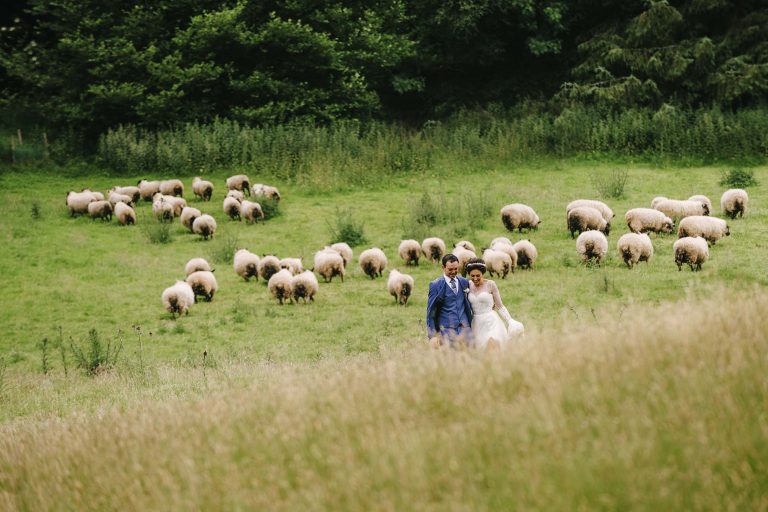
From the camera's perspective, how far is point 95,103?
109 ft

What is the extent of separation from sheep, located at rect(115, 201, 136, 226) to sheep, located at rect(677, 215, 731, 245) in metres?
15.4

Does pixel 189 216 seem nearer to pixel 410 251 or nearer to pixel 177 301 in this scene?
pixel 177 301

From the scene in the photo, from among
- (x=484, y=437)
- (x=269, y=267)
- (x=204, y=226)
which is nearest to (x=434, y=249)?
(x=269, y=267)

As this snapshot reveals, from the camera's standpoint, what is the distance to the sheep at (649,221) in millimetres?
18062

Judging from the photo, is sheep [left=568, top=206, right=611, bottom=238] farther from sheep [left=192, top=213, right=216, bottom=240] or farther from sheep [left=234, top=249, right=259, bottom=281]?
sheep [left=192, top=213, right=216, bottom=240]

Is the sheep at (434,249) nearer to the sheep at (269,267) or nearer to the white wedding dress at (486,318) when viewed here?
the sheep at (269,267)

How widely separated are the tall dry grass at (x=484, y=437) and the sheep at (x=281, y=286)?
8921mm

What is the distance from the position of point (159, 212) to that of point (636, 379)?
20518mm

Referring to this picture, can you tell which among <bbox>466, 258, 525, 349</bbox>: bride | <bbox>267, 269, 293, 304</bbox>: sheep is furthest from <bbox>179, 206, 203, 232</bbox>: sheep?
<bbox>466, 258, 525, 349</bbox>: bride

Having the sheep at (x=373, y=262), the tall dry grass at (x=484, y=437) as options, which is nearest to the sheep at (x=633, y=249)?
the sheep at (x=373, y=262)

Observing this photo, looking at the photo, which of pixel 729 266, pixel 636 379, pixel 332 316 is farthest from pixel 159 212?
pixel 636 379

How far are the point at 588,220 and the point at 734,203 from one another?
12.4ft

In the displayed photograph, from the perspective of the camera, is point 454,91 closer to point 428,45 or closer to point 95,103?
point 428,45

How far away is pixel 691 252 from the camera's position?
1498cm
